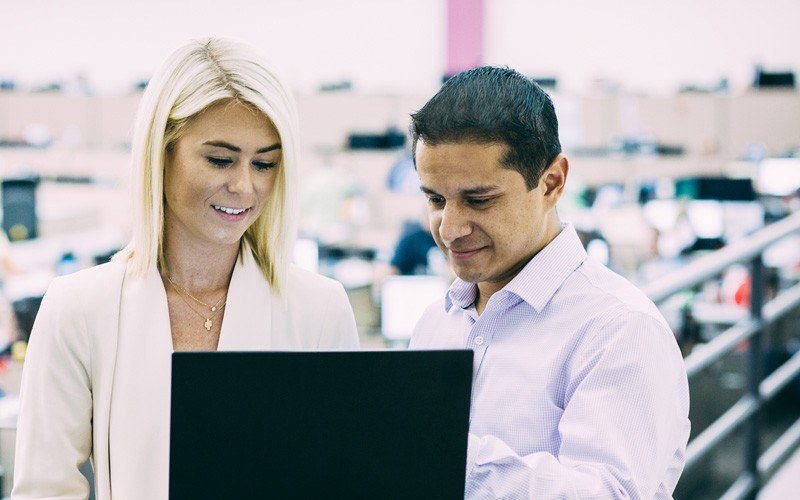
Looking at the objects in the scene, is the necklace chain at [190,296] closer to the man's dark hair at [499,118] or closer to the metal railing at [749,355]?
the man's dark hair at [499,118]

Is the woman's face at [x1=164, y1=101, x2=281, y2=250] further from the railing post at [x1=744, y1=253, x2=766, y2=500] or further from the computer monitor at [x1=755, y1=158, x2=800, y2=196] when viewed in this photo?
the computer monitor at [x1=755, y1=158, x2=800, y2=196]

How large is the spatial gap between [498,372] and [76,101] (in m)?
6.71

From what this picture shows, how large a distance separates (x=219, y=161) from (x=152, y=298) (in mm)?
189

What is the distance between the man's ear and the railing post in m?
1.44

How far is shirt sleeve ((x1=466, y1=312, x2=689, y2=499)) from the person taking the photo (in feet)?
2.72

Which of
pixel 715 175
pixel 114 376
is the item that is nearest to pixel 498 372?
pixel 114 376

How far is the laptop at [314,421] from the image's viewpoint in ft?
2.53

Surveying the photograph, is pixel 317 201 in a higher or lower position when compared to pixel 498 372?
lower

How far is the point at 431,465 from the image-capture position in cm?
79

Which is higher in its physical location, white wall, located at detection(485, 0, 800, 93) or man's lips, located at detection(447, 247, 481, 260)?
white wall, located at detection(485, 0, 800, 93)

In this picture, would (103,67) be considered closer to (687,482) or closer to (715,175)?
(715,175)

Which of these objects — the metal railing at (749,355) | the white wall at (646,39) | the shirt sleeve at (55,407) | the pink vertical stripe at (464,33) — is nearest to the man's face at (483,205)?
the shirt sleeve at (55,407)

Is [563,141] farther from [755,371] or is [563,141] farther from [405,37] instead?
[405,37]

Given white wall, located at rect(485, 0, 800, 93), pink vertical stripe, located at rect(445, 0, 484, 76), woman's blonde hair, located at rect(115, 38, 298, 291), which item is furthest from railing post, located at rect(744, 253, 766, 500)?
pink vertical stripe, located at rect(445, 0, 484, 76)
